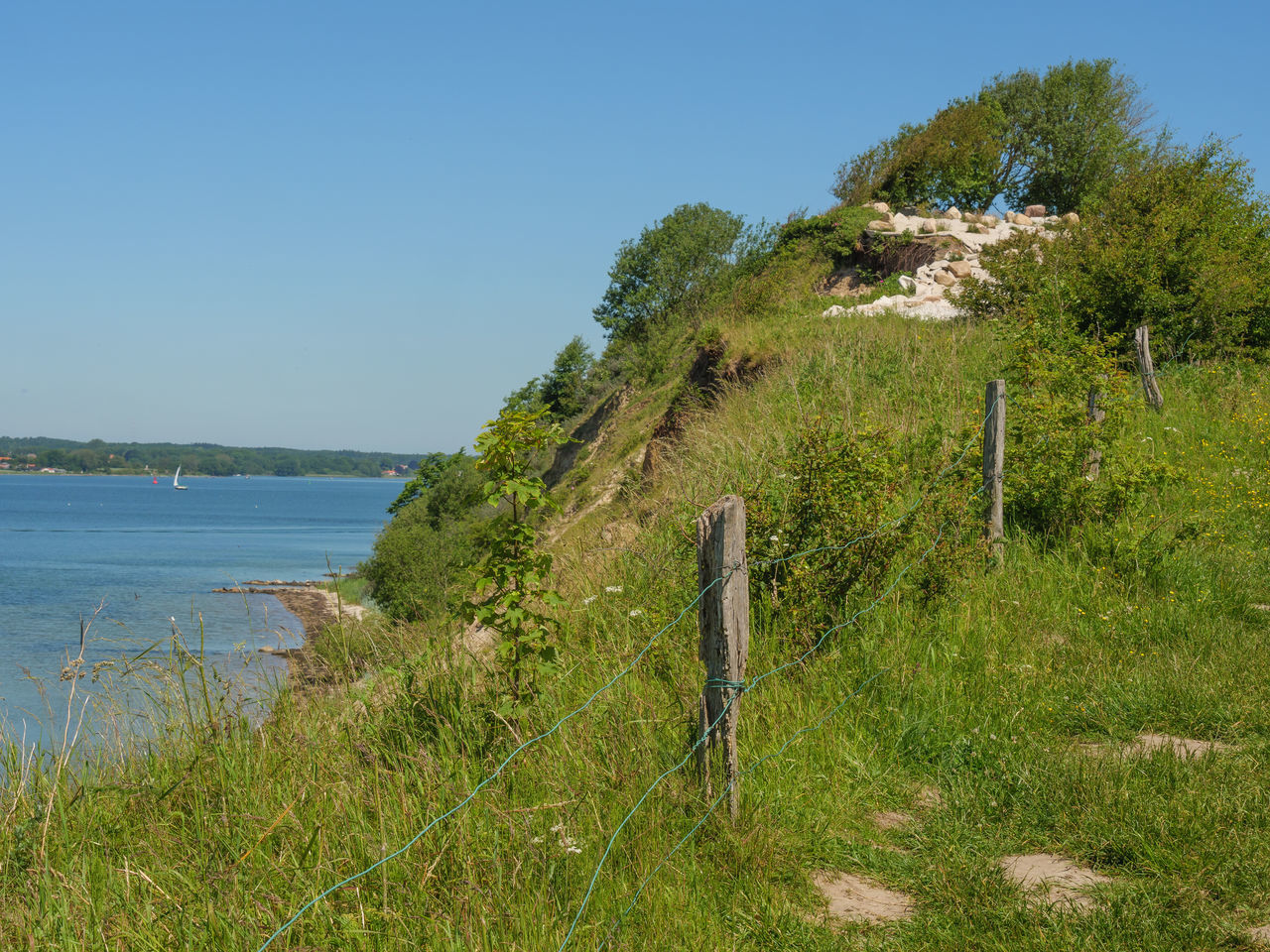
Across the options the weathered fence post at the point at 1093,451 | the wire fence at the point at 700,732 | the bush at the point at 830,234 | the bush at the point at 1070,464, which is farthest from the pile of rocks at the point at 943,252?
the wire fence at the point at 700,732

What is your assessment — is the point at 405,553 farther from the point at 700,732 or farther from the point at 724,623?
the point at 724,623

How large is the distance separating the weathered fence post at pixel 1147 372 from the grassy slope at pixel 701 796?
5.22 m

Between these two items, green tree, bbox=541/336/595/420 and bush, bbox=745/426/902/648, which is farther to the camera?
green tree, bbox=541/336/595/420

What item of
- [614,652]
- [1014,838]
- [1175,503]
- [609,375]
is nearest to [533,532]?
[614,652]

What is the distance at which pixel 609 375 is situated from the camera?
36.3 meters

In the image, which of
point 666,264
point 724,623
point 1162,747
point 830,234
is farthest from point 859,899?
point 666,264

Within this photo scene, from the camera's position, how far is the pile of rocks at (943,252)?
1772 cm

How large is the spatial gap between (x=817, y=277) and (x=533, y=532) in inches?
766

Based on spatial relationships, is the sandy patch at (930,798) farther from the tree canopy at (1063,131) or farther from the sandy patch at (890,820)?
the tree canopy at (1063,131)

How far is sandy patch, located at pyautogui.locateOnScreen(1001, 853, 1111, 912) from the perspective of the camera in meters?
3.50

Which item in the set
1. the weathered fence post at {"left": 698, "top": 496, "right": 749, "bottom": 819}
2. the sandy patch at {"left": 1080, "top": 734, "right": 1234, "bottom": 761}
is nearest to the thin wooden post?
the sandy patch at {"left": 1080, "top": 734, "right": 1234, "bottom": 761}

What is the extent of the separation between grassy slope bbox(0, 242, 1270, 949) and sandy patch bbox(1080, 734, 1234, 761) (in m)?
0.09

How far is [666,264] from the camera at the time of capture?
44000 millimetres

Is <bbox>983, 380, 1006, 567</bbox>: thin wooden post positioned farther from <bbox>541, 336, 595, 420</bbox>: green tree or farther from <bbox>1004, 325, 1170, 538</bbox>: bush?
<bbox>541, 336, 595, 420</bbox>: green tree
